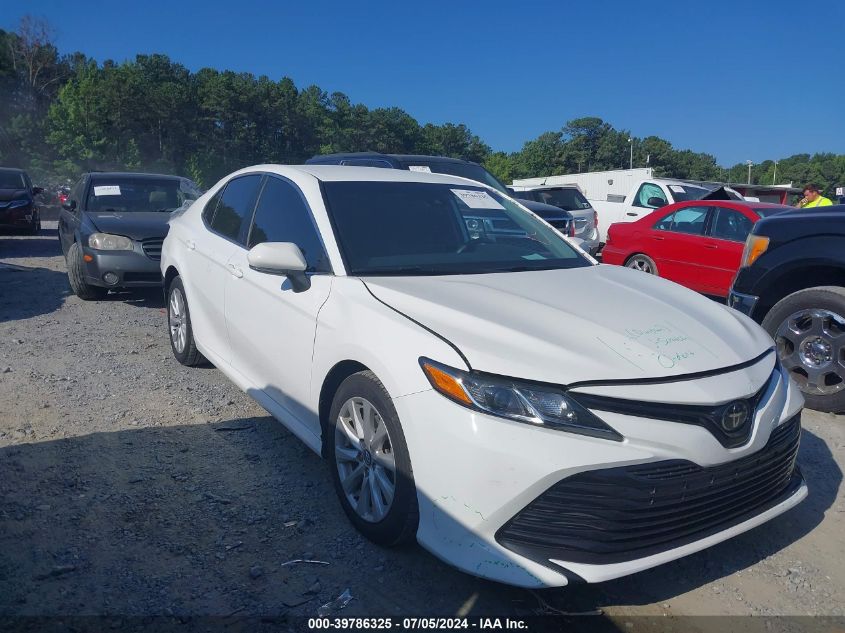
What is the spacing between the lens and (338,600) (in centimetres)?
259

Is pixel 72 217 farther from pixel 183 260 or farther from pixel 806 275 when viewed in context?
pixel 806 275

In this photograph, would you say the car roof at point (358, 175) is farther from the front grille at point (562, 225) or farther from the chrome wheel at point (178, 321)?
the front grille at point (562, 225)

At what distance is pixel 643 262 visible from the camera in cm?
960

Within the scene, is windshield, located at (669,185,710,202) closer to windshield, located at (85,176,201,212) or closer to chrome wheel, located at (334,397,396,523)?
windshield, located at (85,176,201,212)

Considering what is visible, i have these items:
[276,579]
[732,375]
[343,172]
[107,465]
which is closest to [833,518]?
[732,375]

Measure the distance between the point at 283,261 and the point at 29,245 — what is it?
14.1 meters

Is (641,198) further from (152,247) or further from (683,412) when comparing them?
(683,412)

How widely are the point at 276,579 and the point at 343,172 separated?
234cm

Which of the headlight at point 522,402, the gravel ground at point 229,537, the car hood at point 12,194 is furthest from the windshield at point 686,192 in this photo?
the car hood at point 12,194

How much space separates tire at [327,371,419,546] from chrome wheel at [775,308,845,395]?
3.35 metres

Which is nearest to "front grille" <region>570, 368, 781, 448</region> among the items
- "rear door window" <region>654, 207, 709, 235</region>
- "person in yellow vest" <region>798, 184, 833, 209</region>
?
"rear door window" <region>654, 207, 709, 235</region>

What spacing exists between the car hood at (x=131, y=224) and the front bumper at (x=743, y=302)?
5.83 m

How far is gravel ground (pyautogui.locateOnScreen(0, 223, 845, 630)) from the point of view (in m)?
2.59

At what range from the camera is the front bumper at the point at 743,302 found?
5.00 metres
